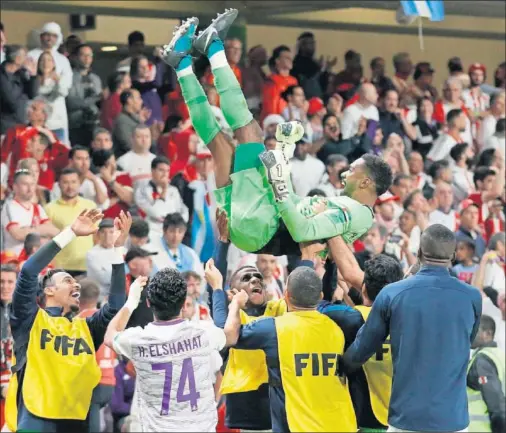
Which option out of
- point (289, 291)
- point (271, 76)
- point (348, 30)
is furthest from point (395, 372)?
point (348, 30)

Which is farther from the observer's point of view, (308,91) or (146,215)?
(308,91)

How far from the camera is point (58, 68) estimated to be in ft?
47.3

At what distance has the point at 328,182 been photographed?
14.9 m

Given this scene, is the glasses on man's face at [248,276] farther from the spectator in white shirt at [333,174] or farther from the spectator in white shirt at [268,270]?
the spectator in white shirt at [333,174]

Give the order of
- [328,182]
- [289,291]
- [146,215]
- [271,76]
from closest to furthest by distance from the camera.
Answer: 1. [289,291]
2. [146,215]
3. [328,182]
4. [271,76]

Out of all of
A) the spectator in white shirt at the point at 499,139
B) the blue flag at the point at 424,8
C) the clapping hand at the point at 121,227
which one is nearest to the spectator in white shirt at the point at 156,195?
the blue flag at the point at 424,8

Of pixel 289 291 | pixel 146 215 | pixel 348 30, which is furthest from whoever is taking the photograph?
pixel 348 30

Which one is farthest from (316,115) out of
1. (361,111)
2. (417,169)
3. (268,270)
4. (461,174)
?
(268,270)

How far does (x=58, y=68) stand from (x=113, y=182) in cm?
137

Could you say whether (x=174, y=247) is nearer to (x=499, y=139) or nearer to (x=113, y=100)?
(x=113, y=100)

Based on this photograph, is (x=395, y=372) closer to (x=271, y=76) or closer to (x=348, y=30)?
(x=271, y=76)

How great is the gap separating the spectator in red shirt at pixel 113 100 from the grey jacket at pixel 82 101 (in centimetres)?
10

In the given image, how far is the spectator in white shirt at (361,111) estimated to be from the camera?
52.8 feet

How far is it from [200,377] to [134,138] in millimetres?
6720
